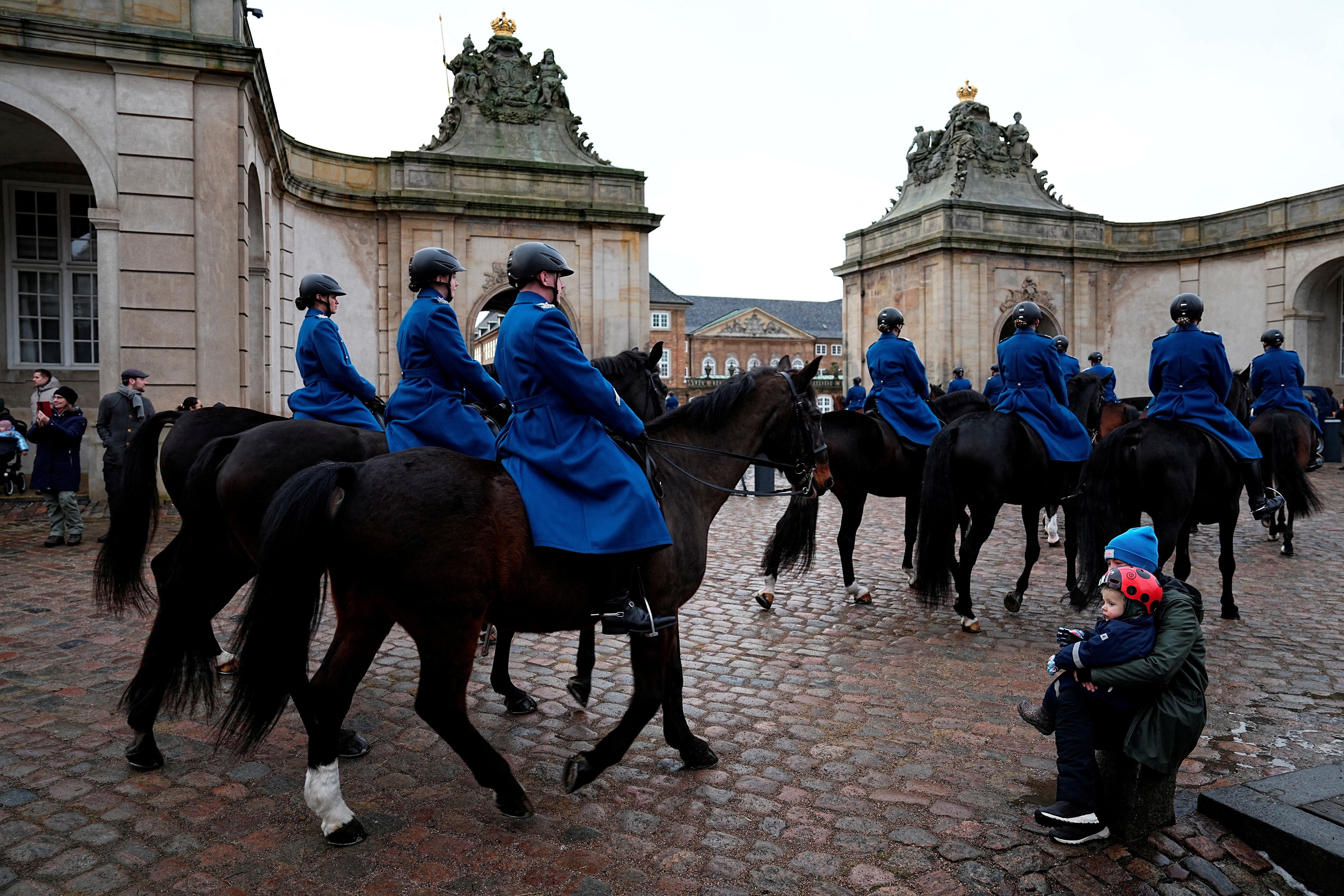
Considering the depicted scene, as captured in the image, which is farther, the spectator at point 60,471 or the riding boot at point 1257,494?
the spectator at point 60,471

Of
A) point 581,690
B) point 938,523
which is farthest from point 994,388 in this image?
point 581,690

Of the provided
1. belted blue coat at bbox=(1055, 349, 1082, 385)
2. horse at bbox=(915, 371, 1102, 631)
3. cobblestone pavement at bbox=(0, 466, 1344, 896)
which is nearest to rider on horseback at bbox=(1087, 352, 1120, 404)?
belted blue coat at bbox=(1055, 349, 1082, 385)

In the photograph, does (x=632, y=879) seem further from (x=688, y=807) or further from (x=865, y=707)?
(x=865, y=707)

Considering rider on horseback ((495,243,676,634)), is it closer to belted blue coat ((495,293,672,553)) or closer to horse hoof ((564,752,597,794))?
belted blue coat ((495,293,672,553))

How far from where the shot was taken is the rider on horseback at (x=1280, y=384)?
10523 millimetres

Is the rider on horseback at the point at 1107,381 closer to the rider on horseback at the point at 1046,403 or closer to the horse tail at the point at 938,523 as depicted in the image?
the rider on horseback at the point at 1046,403

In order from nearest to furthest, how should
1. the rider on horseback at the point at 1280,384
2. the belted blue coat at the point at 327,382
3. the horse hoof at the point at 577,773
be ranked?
1. the horse hoof at the point at 577,773
2. the belted blue coat at the point at 327,382
3. the rider on horseback at the point at 1280,384

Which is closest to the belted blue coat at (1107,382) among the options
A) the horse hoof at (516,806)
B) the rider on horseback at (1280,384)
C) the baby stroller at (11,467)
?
the rider on horseback at (1280,384)

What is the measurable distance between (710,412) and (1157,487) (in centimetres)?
420

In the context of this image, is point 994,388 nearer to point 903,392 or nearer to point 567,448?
point 903,392

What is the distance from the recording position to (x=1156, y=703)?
3320 millimetres

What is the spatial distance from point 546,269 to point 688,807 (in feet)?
7.77

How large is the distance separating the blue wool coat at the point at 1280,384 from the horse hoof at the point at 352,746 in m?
10.7

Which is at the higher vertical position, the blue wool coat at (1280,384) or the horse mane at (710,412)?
the blue wool coat at (1280,384)
